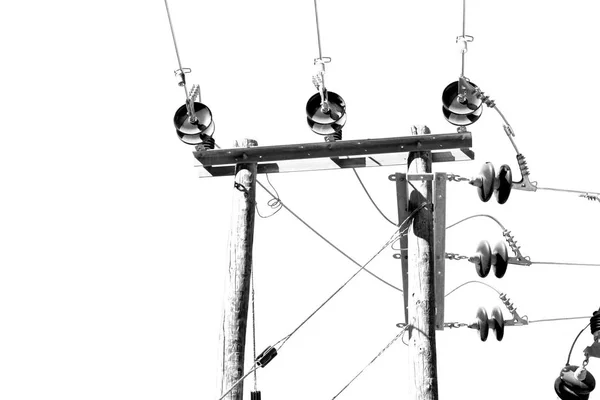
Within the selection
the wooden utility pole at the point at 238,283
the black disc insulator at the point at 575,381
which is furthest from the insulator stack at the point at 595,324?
the wooden utility pole at the point at 238,283

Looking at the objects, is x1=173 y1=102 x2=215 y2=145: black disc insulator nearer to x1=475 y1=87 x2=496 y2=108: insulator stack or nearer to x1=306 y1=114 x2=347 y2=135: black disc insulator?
x1=306 y1=114 x2=347 y2=135: black disc insulator

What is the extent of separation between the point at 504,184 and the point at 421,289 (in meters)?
1.46

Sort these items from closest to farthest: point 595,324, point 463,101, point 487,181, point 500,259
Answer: point 595,324 < point 463,101 < point 487,181 < point 500,259

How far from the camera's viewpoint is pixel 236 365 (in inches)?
512

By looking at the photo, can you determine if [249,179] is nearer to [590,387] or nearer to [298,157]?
[298,157]

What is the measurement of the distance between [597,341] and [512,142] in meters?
2.17

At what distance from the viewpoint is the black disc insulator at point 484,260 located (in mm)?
13828

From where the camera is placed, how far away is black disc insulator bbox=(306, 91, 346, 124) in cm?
1325

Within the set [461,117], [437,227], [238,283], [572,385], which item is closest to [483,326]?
[437,227]

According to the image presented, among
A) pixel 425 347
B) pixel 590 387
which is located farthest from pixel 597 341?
pixel 425 347

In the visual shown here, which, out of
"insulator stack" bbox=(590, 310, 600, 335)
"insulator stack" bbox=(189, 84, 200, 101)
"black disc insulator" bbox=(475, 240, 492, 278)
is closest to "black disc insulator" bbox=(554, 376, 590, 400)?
"insulator stack" bbox=(590, 310, 600, 335)

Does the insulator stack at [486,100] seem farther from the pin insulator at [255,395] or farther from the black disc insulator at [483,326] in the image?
the pin insulator at [255,395]

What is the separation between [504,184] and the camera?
44.1ft

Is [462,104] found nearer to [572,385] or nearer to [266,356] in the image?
[572,385]
